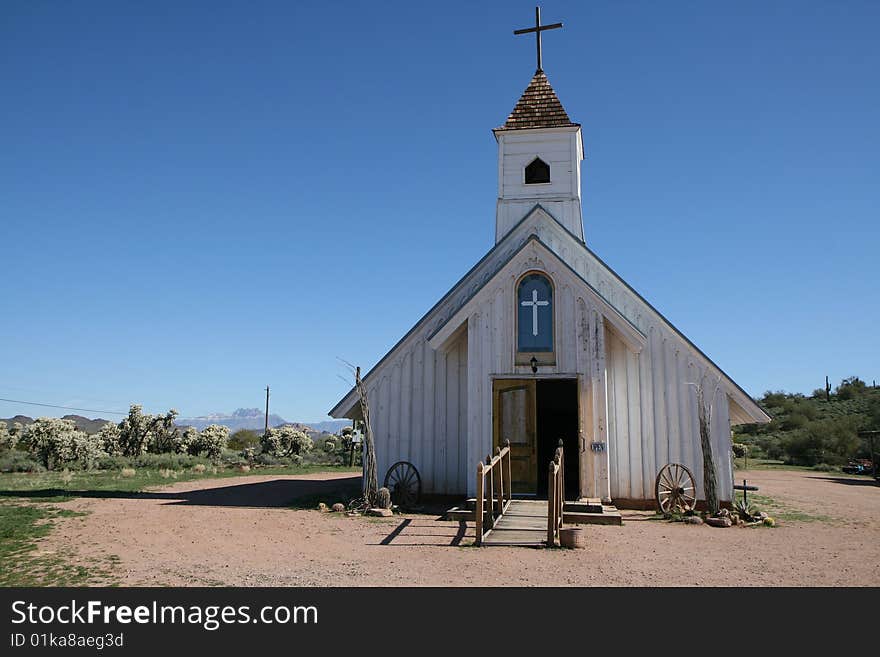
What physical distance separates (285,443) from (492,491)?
100ft

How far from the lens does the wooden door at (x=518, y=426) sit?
14523 millimetres

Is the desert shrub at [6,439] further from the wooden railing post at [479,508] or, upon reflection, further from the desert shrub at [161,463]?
the wooden railing post at [479,508]

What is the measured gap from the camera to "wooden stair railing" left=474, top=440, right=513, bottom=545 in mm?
10750

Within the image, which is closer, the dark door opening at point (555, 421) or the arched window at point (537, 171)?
the dark door opening at point (555, 421)

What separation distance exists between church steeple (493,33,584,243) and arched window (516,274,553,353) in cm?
355

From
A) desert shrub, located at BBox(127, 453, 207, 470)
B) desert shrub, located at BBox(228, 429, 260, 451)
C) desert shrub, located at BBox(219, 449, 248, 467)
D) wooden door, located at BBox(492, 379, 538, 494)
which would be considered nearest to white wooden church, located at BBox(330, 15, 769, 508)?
wooden door, located at BBox(492, 379, 538, 494)

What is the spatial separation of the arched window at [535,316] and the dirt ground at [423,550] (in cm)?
428

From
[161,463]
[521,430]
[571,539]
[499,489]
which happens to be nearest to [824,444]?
[521,430]

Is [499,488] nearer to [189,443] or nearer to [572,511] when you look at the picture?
[572,511]

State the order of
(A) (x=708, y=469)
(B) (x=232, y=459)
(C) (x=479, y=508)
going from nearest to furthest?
1. (C) (x=479, y=508)
2. (A) (x=708, y=469)
3. (B) (x=232, y=459)

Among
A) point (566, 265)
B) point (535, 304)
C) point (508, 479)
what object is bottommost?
point (508, 479)

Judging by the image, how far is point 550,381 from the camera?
15141mm

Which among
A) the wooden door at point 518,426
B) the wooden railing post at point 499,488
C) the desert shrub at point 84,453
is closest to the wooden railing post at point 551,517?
the wooden railing post at point 499,488

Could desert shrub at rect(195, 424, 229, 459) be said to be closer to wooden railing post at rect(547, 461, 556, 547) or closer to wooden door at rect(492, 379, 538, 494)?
wooden door at rect(492, 379, 538, 494)
